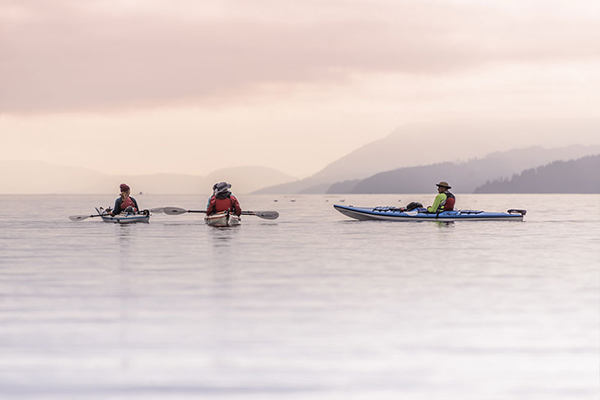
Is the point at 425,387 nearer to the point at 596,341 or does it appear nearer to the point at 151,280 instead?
the point at 596,341

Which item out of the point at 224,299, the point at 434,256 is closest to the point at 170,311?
the point at 224,299

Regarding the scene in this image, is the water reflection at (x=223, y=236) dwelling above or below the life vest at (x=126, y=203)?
below

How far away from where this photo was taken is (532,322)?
11.7 metres

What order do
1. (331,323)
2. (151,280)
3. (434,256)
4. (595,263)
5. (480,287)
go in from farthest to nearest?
(434,256)
(595,263)
(151,280)
(480,287)
(331,323)

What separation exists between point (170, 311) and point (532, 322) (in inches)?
226

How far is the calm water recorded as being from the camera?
26.2 feet

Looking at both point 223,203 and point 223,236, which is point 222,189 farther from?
point 223,236

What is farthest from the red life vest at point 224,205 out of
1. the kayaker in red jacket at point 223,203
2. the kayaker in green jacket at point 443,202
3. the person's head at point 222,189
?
the kayaker in green jacket at point 443,202

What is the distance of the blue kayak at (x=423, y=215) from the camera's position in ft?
→ 132

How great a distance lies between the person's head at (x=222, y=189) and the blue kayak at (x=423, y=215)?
8.85 metres

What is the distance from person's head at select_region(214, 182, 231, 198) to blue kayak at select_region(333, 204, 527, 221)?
29.0 ft

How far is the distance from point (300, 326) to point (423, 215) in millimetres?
30077

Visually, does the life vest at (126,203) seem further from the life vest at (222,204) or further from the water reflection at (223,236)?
the water reflection at (223,236)

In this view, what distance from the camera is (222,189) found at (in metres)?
36.8
